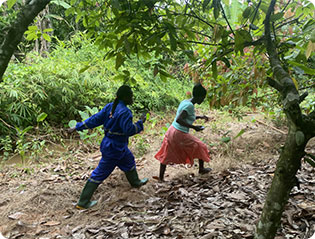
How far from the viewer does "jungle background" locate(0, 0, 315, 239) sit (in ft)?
5.79

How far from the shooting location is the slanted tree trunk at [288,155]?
4.12ft

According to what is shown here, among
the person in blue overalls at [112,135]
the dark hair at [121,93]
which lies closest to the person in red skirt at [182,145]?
the person in blue overalls at [112,135]

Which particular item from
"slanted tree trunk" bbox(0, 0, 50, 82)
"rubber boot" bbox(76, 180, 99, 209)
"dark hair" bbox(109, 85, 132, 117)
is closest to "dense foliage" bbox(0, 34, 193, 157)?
"dark hair" bbox(109, 85, 132, 117)

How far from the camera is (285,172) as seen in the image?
130cm

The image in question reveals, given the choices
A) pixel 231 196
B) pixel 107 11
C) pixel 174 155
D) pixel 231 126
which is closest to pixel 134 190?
pixel 174 155

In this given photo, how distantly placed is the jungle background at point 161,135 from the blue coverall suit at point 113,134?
1.15ft

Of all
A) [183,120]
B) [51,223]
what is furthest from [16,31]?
[183,120]

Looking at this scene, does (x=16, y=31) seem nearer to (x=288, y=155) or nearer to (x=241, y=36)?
(x=241, y=36)

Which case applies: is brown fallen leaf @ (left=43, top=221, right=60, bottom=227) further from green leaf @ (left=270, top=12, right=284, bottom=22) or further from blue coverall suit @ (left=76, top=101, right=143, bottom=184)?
green leaf @ (left=270, top=12, right=284, bottom=22)

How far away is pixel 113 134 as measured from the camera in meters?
2.80

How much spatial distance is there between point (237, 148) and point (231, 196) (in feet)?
6.42

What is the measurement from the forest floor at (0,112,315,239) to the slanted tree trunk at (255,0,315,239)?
18.1 inches

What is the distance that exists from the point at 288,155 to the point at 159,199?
5.80ft

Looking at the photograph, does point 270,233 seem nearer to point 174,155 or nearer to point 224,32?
point 224,32
